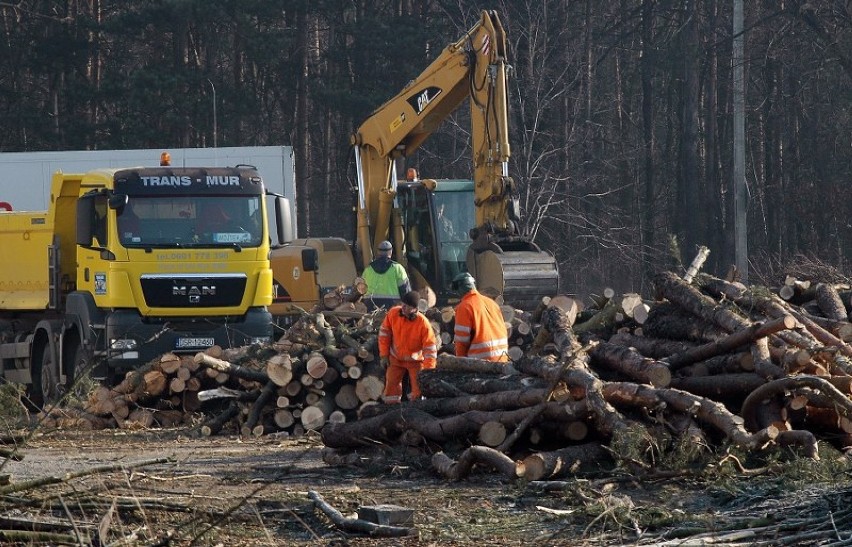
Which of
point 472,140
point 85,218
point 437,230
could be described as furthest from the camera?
point 437,230

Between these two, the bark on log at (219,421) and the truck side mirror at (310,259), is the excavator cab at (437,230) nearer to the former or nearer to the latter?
the truck side mirror at (310,259)

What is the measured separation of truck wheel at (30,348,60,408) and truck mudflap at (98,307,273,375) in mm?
1118

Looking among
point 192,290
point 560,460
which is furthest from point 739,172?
point 560,460

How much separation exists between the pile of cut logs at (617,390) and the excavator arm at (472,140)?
15.7 ft

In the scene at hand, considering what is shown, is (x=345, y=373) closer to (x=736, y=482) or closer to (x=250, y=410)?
(x=250, y=410)

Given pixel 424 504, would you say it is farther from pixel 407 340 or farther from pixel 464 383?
pixel 407 340

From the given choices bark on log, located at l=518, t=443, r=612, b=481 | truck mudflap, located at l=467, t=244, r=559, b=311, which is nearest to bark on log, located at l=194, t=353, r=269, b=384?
truck mudflap, located at l=467, t=244, r=559, b=311

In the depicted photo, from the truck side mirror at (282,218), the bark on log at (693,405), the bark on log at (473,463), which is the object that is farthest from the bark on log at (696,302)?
the truck side mirror at (282,218)

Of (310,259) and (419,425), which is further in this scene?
(310,259)

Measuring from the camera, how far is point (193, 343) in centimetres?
1730

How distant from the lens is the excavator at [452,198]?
19.3 meters

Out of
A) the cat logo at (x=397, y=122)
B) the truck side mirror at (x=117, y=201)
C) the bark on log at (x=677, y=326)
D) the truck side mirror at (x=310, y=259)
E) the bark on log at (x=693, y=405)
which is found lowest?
the bark on log at (x=693, y=405)

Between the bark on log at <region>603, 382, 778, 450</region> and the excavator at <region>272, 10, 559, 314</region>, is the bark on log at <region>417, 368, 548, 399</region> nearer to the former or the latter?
the bark on log at <region>603, 382, 778, 450</region>

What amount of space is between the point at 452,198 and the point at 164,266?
6180 millimetres
